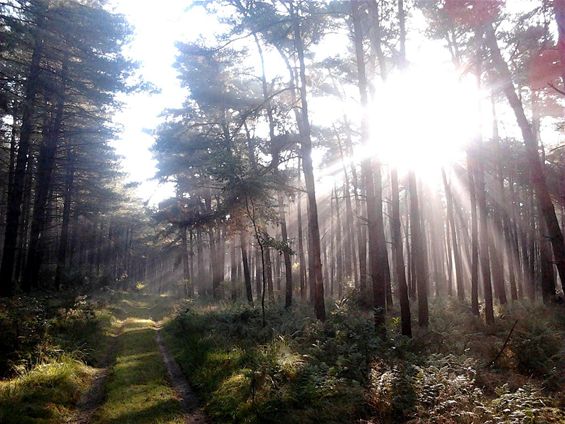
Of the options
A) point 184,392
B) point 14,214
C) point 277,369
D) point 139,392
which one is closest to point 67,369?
point 139,392

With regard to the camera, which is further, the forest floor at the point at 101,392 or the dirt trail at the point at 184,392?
the dirt trail at the point at 184,392

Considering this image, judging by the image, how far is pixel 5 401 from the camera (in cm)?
727

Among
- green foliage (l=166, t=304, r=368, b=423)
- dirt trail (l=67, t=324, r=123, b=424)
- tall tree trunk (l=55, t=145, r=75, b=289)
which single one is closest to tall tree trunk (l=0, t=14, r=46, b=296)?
tall tree trunk (l=55, t=145, r=75, b=289)

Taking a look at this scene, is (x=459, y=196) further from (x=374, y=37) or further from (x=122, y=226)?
(x=122, y=226)

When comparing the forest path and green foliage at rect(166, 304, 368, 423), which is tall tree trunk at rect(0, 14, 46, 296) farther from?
green foliage at rect(166, 304, 368, 423)

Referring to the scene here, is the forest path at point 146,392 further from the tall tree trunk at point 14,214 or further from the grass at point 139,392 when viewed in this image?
the tall tree trunk at point 14,214

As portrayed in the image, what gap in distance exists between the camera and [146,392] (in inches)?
345

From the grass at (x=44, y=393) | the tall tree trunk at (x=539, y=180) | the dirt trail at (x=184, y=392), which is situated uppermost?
the tall tree trunk at (x=539, y=180)

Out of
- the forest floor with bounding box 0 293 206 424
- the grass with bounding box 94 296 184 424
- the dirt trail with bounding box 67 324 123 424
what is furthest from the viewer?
the dirt trail with bounding box 67 324 123 424

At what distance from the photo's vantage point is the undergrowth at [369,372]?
6273 millimetres

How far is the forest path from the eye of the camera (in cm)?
740

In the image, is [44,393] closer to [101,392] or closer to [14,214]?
[101,392]

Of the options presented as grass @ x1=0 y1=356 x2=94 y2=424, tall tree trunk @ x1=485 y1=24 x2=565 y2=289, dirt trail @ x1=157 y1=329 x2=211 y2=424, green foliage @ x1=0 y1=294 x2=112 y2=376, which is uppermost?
tall tree trunk @ x1=485 y1=24 x2=565 y2=289

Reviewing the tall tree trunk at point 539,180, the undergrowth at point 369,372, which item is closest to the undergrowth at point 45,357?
the undergrowth at point 369,372
